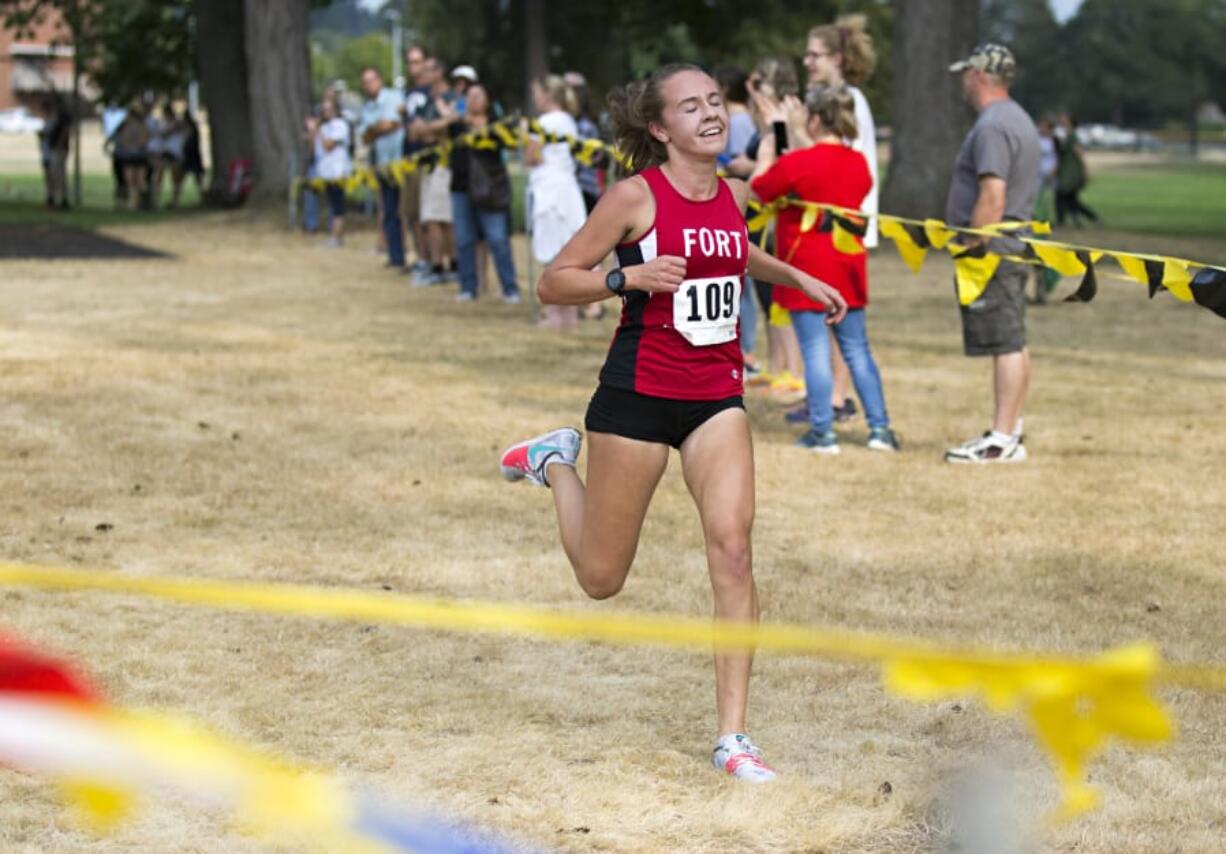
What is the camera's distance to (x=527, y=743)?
5.19 metres

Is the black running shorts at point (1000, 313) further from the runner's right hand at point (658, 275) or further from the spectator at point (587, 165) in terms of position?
the spectator at point (587, 165)

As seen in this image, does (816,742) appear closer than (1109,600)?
Yes

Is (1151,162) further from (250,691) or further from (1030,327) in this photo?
(250,691)

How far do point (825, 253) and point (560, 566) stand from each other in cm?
Answer: 282

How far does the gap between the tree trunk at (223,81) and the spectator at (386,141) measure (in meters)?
11.4

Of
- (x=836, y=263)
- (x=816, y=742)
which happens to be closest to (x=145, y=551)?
(x=816, y=742)

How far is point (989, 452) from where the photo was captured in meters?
9.47

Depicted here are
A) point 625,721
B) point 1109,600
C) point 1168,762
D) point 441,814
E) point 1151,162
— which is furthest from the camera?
point 1151,162

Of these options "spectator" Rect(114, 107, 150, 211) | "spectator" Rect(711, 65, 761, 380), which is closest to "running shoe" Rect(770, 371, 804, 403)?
"spectator" Rect(711, 65, 761, 380)

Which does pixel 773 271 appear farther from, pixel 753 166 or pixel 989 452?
pixel 753 166

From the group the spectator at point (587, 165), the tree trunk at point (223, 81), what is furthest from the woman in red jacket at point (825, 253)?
the tree trunk at point (223, 81)

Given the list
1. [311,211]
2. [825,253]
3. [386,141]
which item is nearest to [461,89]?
[386,141]

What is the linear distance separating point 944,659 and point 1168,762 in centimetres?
315

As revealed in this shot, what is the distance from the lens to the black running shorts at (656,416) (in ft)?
16.3
